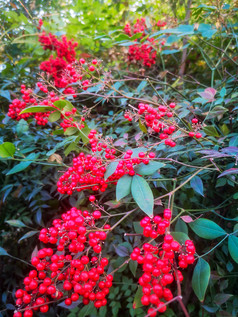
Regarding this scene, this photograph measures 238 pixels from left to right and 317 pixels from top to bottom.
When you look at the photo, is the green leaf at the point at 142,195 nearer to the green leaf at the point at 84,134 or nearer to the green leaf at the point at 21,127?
the green leaf at the point at 84,134

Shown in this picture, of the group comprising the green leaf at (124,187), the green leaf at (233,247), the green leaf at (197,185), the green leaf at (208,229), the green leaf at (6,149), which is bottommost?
the green leaf at (233,247)

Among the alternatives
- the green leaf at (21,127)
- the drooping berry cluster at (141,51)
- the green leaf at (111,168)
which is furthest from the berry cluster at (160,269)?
the drooping berry cluster at (141,51)

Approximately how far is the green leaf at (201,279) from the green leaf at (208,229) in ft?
0.37

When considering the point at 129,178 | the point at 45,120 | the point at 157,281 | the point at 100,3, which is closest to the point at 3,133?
the point at 45,120

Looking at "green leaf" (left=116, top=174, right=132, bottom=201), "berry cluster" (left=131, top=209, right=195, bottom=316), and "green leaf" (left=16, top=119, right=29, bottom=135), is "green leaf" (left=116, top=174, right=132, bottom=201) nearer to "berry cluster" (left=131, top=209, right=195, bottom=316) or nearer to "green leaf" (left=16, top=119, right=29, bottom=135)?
"berry cluster" (left=131, top=209, right=195, bottom=316)

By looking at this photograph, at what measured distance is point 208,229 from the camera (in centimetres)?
85

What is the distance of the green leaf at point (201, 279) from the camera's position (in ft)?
2.31

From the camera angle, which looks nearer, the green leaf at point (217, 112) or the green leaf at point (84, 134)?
the green leaf at point (84, 134)

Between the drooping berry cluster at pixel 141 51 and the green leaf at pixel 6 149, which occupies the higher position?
the drooping berry cluster at pixel 141 51

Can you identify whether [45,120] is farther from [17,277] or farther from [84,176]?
[17,277]

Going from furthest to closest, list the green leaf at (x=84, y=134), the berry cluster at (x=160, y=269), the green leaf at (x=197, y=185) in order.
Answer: the green leaf at (x=84, y=134) < the green leaf at (x=197, y=185) < the berry cluster at (x=160, y=269)

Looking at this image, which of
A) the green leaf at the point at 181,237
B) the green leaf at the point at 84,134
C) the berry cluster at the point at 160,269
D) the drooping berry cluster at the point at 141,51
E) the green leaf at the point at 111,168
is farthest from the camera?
the drooping berry cluster at the point at 141,51

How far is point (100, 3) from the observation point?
2.85m

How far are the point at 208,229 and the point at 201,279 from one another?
0.65ft
